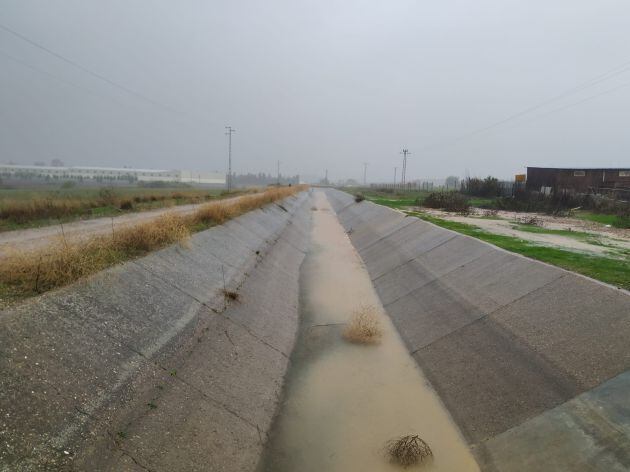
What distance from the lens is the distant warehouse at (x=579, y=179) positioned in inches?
1425

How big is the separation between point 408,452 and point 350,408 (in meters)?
1.79

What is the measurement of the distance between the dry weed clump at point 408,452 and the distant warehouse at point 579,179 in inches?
1435

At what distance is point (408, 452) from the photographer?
6305 millimetres

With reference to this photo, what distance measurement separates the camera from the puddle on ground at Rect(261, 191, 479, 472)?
641 centimetres

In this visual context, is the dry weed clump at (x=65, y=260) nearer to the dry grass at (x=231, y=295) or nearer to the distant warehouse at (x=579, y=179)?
the dry grass at (x=231, y=295)

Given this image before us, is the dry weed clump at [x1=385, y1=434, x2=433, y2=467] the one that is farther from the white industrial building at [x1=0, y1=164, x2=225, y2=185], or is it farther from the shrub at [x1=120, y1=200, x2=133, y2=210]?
the white industrial building at [x1=0, y1=164, x2=225, y2=185]

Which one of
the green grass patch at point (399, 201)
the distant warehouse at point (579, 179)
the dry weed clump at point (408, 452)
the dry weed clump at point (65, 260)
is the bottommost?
the dry weed clump at point (408, 452)

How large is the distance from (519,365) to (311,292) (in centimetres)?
920

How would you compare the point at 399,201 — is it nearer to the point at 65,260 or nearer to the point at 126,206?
the point at 126,206

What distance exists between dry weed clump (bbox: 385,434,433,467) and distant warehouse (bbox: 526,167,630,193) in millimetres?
36461

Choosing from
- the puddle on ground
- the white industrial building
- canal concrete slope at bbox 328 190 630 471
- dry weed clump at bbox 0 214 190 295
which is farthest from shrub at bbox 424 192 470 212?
the white industrial building

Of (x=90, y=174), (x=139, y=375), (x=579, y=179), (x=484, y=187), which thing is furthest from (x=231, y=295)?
(x=90, y=174)

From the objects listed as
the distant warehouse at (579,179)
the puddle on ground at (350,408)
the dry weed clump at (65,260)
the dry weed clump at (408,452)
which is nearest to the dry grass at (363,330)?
the puddle on ground at (350,408)

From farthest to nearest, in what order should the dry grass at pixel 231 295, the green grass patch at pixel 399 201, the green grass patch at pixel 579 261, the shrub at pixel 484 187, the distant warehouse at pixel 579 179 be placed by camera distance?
1. the shrub at pixel 484 187
2. the green grass patch at pixel 399 201
3. the distant warehouse at pixel 579 179
4. the dry grass at pixel 231 295
5. the green grass patch at pixel 579 261
